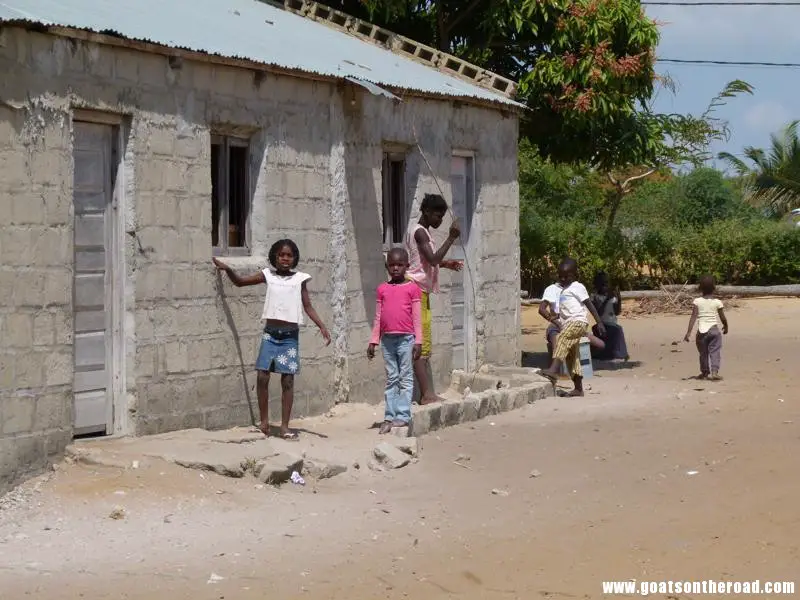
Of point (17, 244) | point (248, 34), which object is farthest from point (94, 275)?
point (248, 34)

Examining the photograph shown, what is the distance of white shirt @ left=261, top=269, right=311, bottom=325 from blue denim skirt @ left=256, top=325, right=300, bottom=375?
0.41ft

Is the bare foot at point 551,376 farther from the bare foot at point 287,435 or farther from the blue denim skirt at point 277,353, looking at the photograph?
the blue denim skirt at point 277,353

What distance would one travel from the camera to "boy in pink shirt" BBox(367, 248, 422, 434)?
10203mm

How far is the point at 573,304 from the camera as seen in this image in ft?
43.1

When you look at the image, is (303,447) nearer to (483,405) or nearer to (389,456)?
(389,456)

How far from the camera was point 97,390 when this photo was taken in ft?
29.4

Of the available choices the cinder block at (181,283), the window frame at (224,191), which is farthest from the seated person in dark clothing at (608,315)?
the cinder block at (181,283)

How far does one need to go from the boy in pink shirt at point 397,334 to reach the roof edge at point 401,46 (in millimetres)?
5071

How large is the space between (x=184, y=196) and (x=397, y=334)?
196 centimetres

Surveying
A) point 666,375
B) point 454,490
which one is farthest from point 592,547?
point 666,375

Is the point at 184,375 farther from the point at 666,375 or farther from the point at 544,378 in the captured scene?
the point at 666,375

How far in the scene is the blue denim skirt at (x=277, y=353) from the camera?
9648 mm

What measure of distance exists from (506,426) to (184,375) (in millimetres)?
3071

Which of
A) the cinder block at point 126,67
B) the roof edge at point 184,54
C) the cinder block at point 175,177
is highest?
the roof edge at point 184,54
